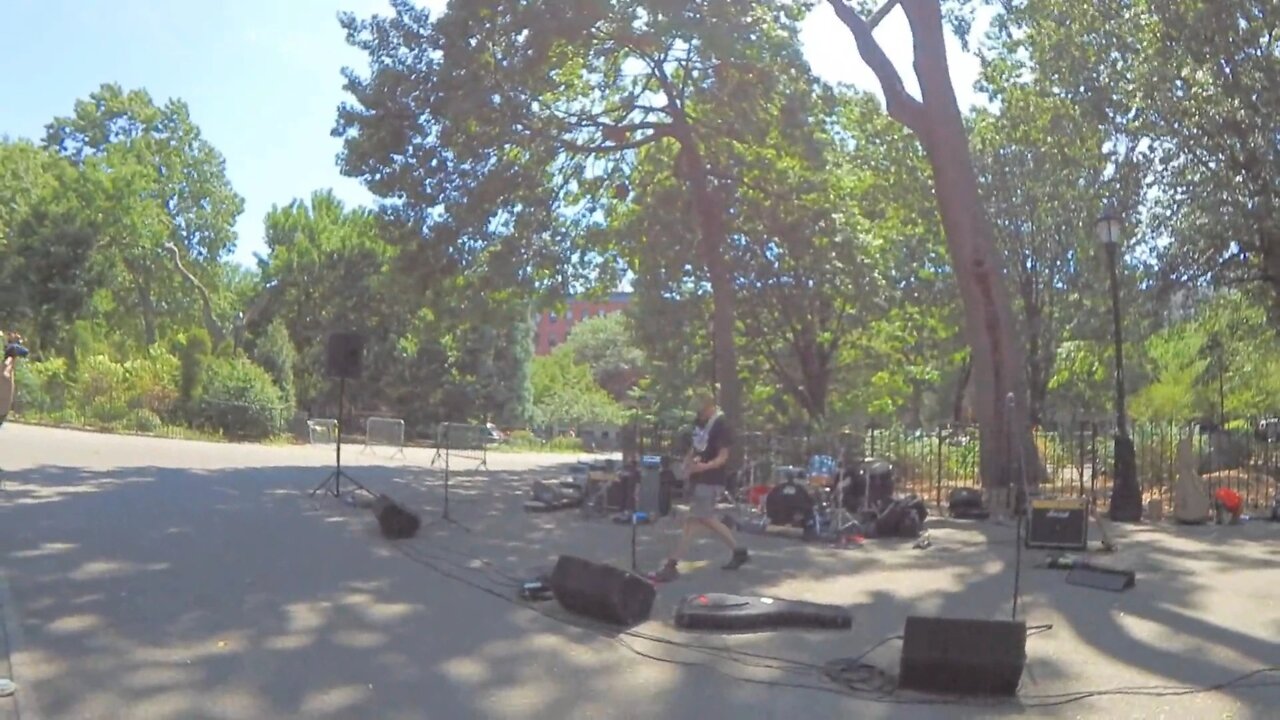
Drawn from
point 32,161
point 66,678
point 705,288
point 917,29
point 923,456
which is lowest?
point 66,678

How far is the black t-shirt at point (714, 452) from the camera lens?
11562mm

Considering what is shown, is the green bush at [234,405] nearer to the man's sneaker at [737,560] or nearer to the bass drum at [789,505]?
the bass drum at [789,505]

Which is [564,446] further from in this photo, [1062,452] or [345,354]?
[345,354]

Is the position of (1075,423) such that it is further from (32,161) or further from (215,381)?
A: (32,161)

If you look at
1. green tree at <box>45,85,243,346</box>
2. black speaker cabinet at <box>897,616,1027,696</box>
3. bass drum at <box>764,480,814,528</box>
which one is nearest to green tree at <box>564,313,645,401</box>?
green tree at <box>45,85,243,346</box>

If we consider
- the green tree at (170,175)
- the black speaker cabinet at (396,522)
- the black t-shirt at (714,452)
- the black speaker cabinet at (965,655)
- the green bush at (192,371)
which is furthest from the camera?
the green tree at (170,175)

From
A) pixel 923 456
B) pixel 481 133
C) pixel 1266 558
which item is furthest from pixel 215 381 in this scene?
pixel 1266 558

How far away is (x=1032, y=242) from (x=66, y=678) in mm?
29372

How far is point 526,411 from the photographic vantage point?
6359 centimetres

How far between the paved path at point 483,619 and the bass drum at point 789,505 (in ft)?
2.49

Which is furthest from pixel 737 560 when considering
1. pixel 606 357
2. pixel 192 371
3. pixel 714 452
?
pixel 606 357

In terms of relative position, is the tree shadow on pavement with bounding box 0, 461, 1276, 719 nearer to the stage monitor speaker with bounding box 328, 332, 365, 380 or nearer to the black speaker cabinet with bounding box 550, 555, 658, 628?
the black speaker cabinet with bounding box 550, 555, 658, 628

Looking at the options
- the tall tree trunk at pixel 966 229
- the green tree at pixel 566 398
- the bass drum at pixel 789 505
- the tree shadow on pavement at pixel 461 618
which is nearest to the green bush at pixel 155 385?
the tree shadow on pavement at pixel 461 618

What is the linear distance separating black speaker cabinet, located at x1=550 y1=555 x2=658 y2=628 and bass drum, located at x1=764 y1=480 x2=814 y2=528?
18.8ft
